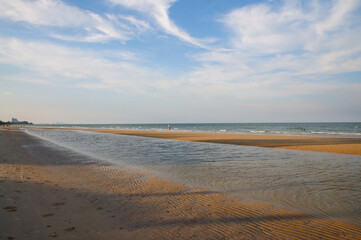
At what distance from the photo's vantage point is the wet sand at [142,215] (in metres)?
4.53

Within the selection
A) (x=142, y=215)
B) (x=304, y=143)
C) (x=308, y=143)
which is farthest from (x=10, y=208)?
(x=308, y=143)

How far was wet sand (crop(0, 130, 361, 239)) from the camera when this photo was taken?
4.53 m

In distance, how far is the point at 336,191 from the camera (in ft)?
25.3

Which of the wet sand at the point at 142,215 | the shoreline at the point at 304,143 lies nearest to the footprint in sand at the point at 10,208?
the wet sand at the point at 142,215

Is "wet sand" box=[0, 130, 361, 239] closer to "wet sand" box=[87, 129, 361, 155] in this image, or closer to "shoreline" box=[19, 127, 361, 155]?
"shoreline" box=[19, 127, 361, 155]

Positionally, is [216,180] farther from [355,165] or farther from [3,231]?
[355,165]

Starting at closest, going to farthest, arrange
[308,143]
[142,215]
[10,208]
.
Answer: [142,215] → [10,208] → [308,143]

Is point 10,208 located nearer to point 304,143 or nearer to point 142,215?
point 142,215

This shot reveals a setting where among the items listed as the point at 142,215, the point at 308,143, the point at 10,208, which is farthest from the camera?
the point at 308,143

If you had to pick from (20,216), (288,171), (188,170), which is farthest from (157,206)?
(288,171)

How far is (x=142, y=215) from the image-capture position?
5449 mm

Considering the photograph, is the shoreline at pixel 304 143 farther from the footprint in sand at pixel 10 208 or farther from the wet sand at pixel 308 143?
the footprint in sand at pixel 10 208

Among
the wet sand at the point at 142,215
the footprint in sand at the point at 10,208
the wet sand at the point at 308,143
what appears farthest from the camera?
the wet sand at the point at 308,143

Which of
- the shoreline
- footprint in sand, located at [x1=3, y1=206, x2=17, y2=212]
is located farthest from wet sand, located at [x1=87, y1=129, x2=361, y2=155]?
footprint in sand, located at [x1=3, y1=206, x2=17, y2=212]
